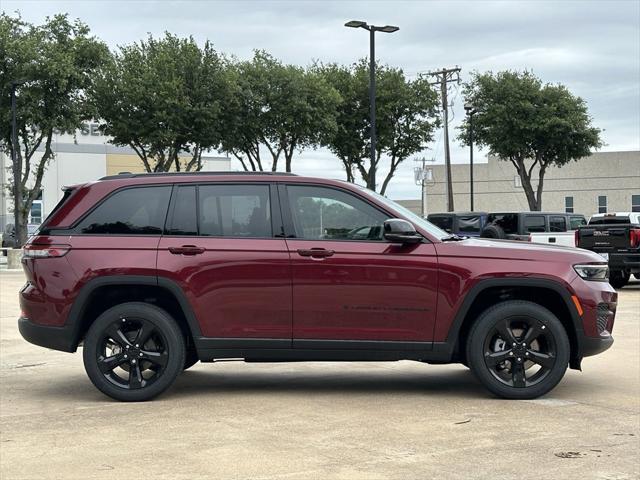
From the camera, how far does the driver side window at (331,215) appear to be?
7566 mm

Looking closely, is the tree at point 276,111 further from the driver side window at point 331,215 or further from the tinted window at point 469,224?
the driver side window at point 331,215

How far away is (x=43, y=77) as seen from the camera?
3909 centimetres

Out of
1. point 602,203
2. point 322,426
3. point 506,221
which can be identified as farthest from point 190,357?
point 602,203

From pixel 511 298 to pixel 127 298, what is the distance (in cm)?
324

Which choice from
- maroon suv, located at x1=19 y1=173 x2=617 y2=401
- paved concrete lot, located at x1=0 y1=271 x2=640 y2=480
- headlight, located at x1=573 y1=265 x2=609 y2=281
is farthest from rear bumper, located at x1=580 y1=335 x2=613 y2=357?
headlight, located at x1=573 y1=265 x2=609 y2=281

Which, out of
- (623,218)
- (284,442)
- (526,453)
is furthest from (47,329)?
(623,218)

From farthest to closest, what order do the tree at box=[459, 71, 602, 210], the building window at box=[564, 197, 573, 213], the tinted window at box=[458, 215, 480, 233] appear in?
the building window at box=[564, 197, 573, 213], the tree at box=[459, 71, 602, 210], the tinted window at box=[458, 215, 480, 233]

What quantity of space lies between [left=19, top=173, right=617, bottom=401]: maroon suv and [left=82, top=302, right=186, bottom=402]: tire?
0.03 ft

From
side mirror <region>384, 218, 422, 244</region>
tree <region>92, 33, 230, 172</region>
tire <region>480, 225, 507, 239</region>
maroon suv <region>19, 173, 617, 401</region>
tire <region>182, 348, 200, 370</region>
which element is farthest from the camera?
tree <region>92, 33, 230, 172</region>

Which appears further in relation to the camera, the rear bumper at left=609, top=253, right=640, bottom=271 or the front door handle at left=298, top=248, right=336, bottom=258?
the rear bumper at left=609, top=253, right=640, bottom=271

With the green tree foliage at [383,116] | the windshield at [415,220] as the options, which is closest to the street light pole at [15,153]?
the green tree foliage at [383,116]

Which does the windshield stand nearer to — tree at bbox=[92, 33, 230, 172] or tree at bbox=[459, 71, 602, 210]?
tree at bbox=[92, 33, 230, 172]

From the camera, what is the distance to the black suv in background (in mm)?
23969

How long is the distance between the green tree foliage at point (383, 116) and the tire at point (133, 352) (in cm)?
3955
